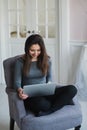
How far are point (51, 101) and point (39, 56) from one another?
47 cm

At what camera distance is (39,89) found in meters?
2.62

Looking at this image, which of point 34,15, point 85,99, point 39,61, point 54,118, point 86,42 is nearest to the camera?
point 54,118

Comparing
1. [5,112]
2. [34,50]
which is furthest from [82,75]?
[34,50]

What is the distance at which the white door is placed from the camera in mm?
4809

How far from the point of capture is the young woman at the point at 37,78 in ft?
8.59

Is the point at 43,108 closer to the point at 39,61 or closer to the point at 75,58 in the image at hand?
the point at 39,61

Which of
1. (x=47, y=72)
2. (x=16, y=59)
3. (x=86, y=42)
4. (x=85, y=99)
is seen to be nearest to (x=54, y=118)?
(x=47, y=72)

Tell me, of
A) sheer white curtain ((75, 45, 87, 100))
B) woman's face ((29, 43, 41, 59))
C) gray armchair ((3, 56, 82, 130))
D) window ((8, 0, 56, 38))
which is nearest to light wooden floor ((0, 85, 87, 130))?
sheer white curtain ((75, 45, 87, 100))

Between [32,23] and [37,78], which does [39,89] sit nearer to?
[37,78]

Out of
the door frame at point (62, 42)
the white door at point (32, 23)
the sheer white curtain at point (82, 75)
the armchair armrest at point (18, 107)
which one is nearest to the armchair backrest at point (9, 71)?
the armchair armrest at point (18, 107)

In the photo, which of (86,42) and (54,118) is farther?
(86,42)

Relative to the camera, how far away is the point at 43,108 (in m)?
2.59

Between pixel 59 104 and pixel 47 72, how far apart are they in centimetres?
40

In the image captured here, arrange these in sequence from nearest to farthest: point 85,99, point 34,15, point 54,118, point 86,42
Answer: point 54,118
point 85,99
point 86,42
point 34,15
